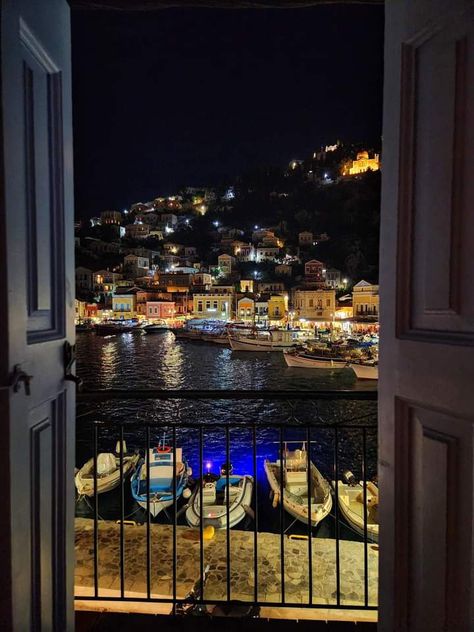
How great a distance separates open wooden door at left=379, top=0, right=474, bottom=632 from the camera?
0.93m

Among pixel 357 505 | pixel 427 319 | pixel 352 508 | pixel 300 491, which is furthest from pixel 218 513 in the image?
pixel 427 319

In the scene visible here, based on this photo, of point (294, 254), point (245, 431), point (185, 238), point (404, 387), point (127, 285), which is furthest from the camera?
point (185, 238)

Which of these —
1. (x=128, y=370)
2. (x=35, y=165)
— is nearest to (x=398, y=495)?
(x=35, y=165)

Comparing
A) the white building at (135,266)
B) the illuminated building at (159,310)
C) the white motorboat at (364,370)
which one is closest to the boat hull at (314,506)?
the white motorboat at (364,370)

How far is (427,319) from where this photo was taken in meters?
1.02

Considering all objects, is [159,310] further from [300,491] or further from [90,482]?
[300,491]

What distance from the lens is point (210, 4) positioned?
1372 mm

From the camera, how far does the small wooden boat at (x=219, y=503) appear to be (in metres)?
7.20

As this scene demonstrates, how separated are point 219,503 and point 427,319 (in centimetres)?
806

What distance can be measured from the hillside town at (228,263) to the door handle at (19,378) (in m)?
40.9

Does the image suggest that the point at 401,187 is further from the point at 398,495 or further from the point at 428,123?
the point at 398,495

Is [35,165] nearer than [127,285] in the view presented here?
Yes

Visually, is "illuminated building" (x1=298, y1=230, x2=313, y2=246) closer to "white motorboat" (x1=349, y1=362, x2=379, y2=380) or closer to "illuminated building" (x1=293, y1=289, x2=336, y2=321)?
"illuminated building" (x1=293, y1=289, x2=336, y2=321)

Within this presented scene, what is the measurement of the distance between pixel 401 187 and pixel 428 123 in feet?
0.62
